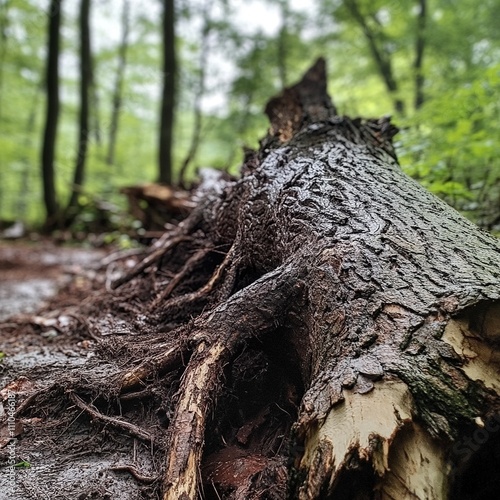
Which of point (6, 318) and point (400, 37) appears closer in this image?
point (6, 318)

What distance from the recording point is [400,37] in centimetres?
970

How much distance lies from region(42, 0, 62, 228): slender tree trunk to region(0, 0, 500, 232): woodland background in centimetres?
46

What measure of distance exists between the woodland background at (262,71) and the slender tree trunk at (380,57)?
34 mm

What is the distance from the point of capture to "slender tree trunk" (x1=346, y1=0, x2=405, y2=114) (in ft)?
31.0

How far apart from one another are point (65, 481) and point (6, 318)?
2495 millimetres

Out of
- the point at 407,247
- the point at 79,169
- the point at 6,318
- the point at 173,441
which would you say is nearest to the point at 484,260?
the point at 407,247

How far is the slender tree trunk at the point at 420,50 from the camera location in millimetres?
9133

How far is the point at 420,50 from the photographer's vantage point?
9430mm

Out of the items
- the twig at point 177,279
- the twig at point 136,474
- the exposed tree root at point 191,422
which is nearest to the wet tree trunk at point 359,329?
the exposed tree root at point 191,422

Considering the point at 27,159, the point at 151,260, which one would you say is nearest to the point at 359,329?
the point at 151,260

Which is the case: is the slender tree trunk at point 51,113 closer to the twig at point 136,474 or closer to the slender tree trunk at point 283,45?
the slender tree trunk at point 283,45

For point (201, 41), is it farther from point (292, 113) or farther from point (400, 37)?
point (292, 113)

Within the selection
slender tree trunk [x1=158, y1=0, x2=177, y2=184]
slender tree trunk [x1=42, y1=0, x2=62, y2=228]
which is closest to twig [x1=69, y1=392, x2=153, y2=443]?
slender tree trunk [x1=158, y1=0, x2=177, y2=184]

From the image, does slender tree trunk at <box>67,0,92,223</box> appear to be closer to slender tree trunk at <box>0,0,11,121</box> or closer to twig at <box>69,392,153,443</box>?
slender tree trunk at <box>0,0,11,121</box>
